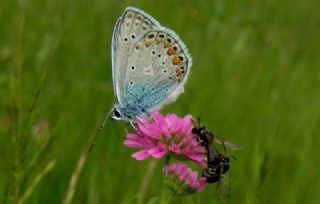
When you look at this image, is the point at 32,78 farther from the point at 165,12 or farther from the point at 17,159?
the point at 17,159

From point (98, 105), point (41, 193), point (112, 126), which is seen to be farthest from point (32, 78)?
point (41, 193)

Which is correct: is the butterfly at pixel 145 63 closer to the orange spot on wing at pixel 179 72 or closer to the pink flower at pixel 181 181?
the orange spot on wing at pixel 179 72

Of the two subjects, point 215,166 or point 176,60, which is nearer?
point 215,166

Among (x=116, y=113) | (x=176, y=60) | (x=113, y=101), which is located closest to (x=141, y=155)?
(x=116, y=113)

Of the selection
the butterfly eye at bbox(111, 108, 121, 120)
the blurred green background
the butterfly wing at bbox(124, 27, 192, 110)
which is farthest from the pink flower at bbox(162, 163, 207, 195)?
the butterfly wing at bbox(124, 27, 192, 110)

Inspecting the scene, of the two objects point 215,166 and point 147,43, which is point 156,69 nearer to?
point 147,43
